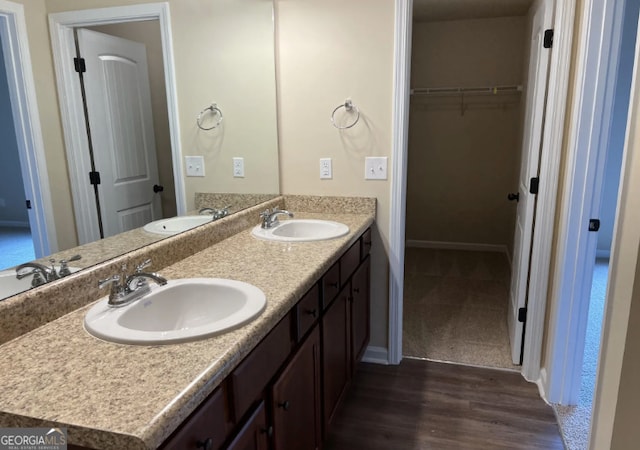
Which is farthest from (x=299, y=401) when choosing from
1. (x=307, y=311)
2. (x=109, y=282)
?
(x=109, y=282)

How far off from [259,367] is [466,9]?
4174mm

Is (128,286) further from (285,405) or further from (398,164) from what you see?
(398,164)

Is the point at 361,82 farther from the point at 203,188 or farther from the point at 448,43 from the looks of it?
the point at 448,43

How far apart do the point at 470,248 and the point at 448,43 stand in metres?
2.26

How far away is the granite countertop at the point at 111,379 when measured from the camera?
2.34 ft

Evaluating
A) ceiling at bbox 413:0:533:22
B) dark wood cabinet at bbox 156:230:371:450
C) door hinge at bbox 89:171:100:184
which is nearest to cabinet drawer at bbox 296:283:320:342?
dark wood cabinet at bbox 156:230:371:450

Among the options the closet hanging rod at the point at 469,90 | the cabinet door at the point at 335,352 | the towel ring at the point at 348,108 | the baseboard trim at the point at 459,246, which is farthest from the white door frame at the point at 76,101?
the baseboard trim at the point at 459,246

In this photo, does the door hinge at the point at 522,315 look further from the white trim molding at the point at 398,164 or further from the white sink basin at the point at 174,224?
the white sink basin at the point at 174,224

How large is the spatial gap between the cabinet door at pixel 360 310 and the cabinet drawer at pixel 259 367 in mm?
830

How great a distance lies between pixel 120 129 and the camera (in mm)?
1449

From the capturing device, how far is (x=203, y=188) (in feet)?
6.44

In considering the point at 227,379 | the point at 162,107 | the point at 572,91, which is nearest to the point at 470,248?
the point at 572,91

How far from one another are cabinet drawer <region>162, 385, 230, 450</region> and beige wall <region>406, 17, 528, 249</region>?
4051 millimetres

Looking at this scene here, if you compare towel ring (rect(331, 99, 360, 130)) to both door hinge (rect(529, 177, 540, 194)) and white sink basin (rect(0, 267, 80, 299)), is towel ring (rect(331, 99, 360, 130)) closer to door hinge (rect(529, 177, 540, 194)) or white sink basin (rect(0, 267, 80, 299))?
door hinge (rect(529, 177, 540, 194))
